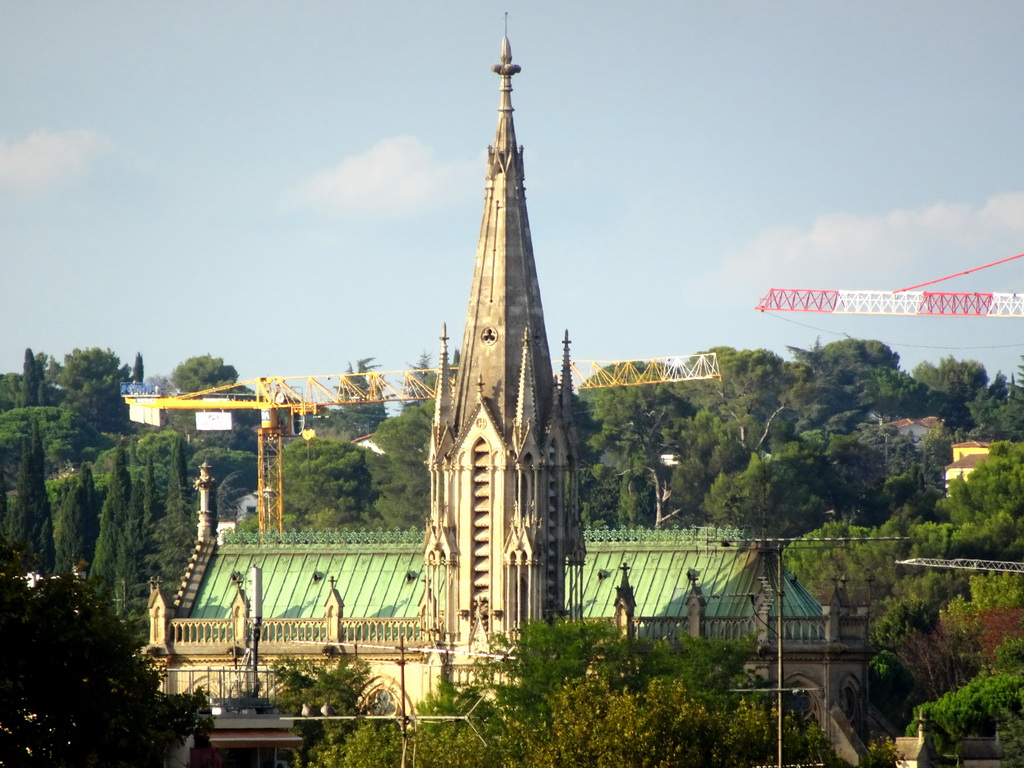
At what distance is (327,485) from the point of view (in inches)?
Result: 7205

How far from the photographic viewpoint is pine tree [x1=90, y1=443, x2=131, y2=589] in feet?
458

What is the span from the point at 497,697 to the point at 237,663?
36.9ft

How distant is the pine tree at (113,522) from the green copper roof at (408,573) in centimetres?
2914

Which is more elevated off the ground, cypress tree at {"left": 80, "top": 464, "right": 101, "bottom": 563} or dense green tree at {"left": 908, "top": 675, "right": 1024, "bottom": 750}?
cypress tree at {"left": 80, "top": 464, "right": 101, "bottom": 563}

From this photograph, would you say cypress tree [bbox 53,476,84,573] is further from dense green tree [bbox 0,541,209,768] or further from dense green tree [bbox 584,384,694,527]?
dense green tree [bbox 0,541,209,768]

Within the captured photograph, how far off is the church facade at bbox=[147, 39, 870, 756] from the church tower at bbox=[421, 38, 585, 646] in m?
0.06

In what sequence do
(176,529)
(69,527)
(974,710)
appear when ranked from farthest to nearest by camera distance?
(69,527) → (176,529) → (974,710)

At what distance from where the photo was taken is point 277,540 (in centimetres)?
10825

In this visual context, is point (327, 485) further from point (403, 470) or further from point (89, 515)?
point (89, 515)

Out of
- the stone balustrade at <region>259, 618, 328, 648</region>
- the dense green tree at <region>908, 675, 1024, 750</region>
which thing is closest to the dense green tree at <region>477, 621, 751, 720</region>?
the stone balustrade at <region>259, 618, 328, 648</region>

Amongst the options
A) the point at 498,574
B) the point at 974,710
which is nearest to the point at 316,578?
the point at 498,574

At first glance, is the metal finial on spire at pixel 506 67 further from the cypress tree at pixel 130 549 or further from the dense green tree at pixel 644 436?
the dense green tree at pixel 644 436

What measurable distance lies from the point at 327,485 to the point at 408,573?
79742 mm

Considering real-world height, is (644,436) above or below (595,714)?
above
